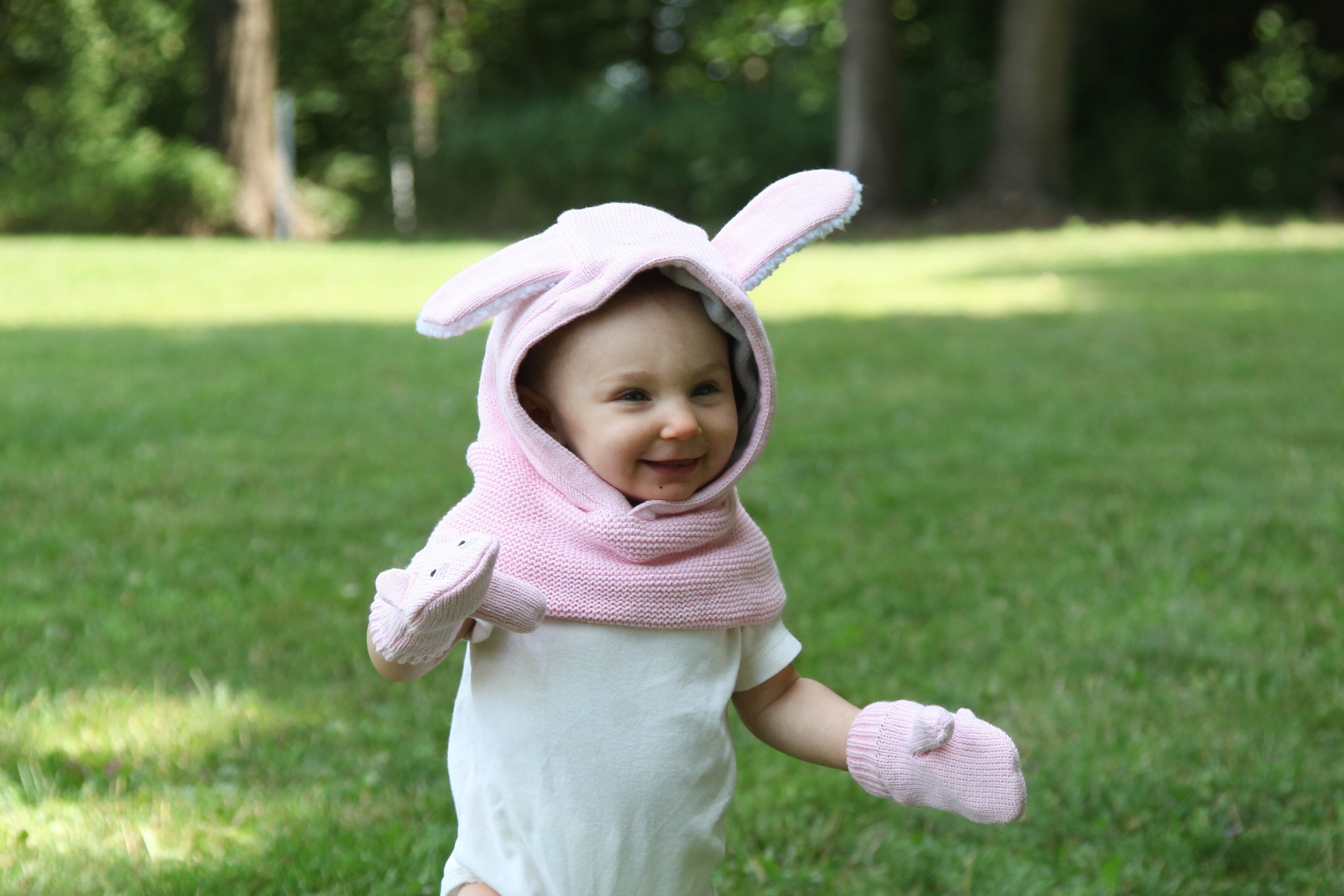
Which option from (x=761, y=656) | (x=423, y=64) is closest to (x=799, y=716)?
(x=761, y=656)

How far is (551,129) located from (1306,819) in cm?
1908

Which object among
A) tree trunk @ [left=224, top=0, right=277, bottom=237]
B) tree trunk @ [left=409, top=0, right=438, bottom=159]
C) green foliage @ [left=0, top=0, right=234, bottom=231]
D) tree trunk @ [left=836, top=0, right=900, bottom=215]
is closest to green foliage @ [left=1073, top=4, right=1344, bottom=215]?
tree trunk @ [left=836, top=0, right=900, bottom=215]

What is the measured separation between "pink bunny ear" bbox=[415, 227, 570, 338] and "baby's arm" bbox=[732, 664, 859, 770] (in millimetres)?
667

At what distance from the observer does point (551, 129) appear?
68.0 ft

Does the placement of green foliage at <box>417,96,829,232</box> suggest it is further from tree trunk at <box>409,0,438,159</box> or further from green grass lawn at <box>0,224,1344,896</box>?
green grass lawn at <box>0,224,1344,896</box>

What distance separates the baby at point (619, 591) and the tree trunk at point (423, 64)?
74.5 ft

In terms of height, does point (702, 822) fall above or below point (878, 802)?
above

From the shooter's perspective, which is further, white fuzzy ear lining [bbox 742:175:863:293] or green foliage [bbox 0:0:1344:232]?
green foliage [bbox 0:0:1344:232]

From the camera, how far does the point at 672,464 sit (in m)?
1.89

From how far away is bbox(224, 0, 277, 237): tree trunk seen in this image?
17.9 metres

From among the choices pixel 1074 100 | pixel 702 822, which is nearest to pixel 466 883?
pixel 702 822

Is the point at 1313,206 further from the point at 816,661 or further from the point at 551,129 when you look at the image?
the point at 816,661

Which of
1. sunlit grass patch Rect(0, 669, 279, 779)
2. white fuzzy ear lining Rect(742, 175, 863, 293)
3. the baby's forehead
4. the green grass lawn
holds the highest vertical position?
white fuzzy ear lining Rect(742, 175, 863, 293)

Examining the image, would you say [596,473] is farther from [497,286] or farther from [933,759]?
[933,759]
